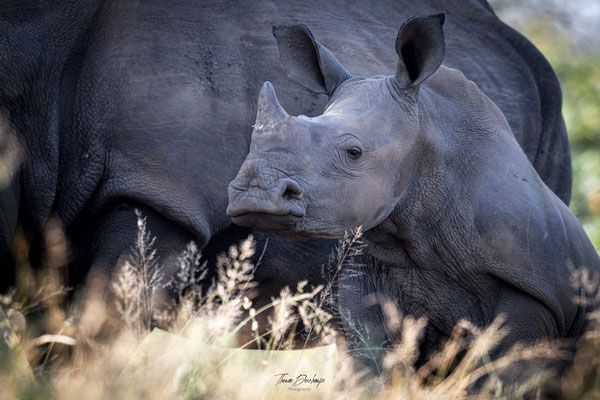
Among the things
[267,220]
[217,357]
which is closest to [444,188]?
[267,220]

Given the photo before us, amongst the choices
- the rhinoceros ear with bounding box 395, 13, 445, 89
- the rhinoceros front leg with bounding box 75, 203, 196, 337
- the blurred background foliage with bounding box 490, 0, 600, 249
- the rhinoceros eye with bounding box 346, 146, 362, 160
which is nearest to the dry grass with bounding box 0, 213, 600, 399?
the rhinoceros front leg with bounding box 75, 203, 196, 337

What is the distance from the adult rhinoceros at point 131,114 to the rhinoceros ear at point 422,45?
2.05 ft

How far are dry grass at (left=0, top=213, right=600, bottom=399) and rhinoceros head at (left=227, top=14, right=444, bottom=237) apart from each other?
0.19 m

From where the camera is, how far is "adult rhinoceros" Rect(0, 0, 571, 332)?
5594mm

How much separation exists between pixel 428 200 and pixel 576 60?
9111 millimetres

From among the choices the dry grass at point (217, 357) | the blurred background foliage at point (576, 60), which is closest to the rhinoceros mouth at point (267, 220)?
the dry grass at point (217, 357)

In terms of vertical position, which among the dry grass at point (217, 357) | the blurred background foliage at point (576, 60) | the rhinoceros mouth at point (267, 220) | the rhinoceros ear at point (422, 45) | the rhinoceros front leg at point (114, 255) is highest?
the rhinoceros ear at point (422, 45)

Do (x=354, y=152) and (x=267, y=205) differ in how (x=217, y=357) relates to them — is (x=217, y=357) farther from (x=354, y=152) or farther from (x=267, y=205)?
(x=354, y=152)

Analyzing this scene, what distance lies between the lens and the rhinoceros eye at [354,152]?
4723 millimetres

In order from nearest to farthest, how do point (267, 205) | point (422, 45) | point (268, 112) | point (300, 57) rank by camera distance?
point (267, 205) → point (268, 112) → point (422, 45) → point (300, 57)

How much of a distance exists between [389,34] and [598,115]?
6534 mm

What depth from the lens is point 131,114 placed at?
224 inches

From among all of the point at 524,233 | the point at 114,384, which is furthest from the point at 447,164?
the point at 114,384

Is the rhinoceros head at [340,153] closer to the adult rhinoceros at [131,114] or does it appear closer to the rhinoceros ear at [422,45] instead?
the rhinoceros ear at [422,45]
